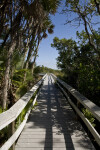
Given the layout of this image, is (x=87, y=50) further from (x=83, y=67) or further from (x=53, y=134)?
(x=53, y=134)

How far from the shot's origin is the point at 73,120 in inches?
133

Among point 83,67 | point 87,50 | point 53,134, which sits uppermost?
point 87,50

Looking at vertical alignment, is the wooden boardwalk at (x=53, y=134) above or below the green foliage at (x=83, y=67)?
below

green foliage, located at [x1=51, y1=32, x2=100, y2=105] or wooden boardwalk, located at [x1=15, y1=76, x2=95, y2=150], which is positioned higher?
green foliage, located at [x1=51, y1=32, x2=100, y2=105]

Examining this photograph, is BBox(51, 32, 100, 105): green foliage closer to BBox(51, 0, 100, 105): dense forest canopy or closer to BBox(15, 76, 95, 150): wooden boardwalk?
BBox(51, 0, 100, 105): dense forest canopy

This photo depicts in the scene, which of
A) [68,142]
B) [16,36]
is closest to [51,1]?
[16,36]

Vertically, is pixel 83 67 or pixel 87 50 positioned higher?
pixel 87 50

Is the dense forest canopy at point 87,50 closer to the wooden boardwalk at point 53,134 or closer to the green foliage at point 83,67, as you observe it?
the green foliage at point 83,67

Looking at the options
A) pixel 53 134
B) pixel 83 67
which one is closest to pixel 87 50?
pixel 83 67

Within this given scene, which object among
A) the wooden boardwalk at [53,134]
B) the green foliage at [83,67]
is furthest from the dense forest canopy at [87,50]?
the wooden boardwalk at [53,134]

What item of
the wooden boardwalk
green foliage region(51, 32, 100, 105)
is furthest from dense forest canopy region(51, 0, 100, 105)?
the wooden boardwalk

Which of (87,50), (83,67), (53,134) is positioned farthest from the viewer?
(87,50)

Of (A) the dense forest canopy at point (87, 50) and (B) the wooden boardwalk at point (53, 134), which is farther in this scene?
(A) the dense forest canopy at point (87, 50)

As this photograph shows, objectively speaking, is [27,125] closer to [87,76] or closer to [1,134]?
[1,134]
